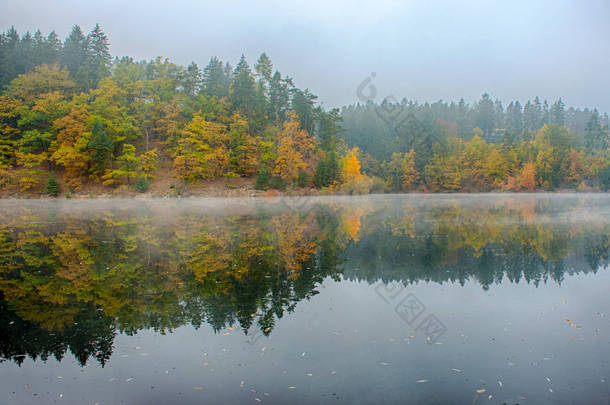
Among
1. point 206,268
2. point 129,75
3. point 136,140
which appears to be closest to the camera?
point 206,268

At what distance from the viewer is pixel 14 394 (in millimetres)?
4688

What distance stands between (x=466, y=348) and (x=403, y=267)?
5579mm

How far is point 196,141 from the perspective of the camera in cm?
5312

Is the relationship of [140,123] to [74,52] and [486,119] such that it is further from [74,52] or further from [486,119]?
[486,119]

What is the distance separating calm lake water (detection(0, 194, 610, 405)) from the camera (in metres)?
4.82

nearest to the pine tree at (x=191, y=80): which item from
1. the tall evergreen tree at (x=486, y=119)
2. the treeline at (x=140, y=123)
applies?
the treeline at (x=140, y=123)

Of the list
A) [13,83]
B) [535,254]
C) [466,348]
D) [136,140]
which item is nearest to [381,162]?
[136,140]

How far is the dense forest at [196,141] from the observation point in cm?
5212

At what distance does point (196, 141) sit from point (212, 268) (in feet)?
148

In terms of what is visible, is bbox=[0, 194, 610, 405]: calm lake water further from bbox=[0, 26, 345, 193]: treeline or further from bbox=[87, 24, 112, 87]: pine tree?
bbox=[87, 24, 112, 87]: pine tree

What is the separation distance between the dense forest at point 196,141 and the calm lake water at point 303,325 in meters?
42.0

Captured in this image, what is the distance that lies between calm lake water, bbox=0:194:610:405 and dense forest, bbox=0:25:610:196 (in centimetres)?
4200

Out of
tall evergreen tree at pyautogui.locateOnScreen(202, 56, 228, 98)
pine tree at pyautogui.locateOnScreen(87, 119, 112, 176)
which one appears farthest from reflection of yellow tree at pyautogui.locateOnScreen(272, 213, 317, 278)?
tall evergreen tree at pyautogui.locateOnScreen(202, 56, 228, 98)

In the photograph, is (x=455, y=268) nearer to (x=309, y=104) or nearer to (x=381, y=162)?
(x=309, y=104)
